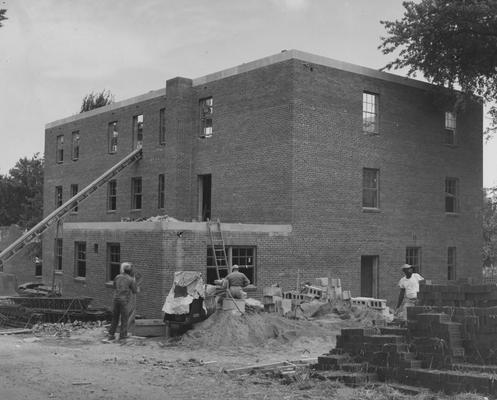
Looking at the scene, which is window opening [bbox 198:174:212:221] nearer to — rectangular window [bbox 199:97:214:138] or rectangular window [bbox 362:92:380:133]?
rectangular window [bbox 199:97:214:138]

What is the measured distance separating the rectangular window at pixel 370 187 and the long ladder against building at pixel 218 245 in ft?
23.3

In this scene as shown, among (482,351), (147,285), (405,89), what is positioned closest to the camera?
(482,351)

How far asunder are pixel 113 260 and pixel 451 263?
15087mm

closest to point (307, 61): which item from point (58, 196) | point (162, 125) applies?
point (162, 125)

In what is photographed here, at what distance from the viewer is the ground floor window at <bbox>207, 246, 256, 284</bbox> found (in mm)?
21242

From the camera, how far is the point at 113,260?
23.9m

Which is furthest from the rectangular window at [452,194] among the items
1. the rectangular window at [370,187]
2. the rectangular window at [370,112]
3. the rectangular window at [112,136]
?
the rectangular window at [112,136]

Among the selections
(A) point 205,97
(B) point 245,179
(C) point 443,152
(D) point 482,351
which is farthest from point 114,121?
(D) point 482,351

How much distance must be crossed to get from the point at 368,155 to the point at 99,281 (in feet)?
37.2

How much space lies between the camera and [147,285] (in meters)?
20.9

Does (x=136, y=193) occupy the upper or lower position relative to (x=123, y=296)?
upper

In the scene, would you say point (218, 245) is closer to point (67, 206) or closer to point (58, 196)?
point (67, 206)

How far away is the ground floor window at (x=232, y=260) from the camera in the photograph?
69.7 feet

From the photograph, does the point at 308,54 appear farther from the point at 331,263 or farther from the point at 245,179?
the point at 331,263
